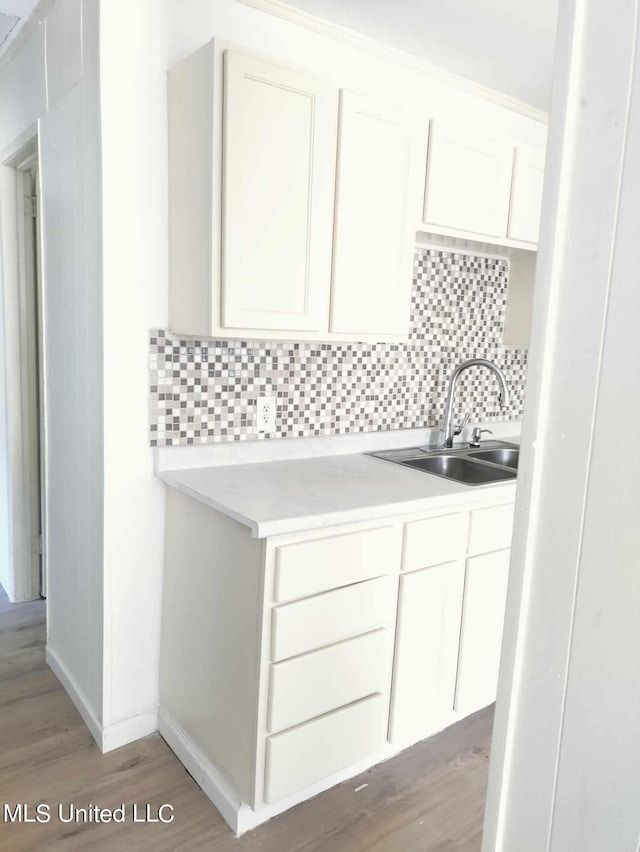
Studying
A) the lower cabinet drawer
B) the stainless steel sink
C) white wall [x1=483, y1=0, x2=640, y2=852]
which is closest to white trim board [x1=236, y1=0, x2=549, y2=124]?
the stainless steel sink

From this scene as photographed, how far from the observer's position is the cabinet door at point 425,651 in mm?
1940

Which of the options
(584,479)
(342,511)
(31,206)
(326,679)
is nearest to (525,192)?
(342,511)

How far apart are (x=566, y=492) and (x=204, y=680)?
1535 millimetres

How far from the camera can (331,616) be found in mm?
1731

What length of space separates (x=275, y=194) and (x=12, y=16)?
1.24 meters

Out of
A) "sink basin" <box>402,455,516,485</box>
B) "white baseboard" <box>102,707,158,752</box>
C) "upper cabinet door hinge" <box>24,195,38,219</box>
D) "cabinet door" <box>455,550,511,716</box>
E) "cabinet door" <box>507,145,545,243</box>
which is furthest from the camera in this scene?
"upper cabinet door hinge" <box>24,195,38,219</box>

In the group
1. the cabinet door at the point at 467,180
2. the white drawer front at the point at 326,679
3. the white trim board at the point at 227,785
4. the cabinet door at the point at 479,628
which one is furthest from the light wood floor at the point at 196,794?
the cabinet door at the point at 467,180

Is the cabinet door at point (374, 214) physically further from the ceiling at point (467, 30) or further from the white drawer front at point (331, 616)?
the white drawer front at point (331, 616)

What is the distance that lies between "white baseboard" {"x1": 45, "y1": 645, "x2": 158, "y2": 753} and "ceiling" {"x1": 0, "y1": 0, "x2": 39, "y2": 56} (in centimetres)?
227

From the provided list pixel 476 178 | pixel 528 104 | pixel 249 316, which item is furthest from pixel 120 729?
pixel 528 104

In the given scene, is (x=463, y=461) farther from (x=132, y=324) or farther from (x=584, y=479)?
(x=584, y=479)

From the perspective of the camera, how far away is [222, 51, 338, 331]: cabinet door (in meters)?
1.73

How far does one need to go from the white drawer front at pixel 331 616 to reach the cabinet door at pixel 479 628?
371mm

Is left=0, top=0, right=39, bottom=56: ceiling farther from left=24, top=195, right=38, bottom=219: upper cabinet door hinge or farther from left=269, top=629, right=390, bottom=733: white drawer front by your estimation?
left=269, top=629, right=390, bottom=733: white drawer front
